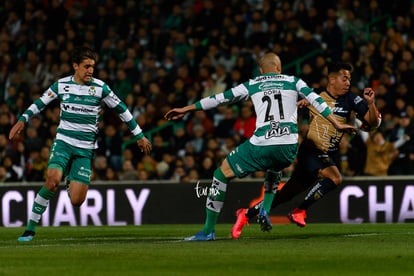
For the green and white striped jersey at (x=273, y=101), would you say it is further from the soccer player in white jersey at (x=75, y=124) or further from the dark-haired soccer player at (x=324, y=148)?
the soccer player in white jersey at (x=75, y=124)

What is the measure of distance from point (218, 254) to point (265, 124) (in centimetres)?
208

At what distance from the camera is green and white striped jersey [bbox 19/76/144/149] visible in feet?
42.6

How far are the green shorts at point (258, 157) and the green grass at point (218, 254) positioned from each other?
835 millimetres

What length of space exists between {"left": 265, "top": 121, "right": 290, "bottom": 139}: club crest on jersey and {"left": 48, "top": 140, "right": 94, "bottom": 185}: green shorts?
97.8 inches

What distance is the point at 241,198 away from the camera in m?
18.9

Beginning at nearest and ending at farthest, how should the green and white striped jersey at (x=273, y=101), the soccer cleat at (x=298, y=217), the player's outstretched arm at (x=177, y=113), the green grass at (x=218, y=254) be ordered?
the green grass at (x=218, y=254) < the player's outstretched arm at (x=177, y=113) < the green and white striped jersey at (x=273, y=101) < the soccer cleat at (x=298, y=217)

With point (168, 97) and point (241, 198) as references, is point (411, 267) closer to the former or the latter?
point (241, 198)

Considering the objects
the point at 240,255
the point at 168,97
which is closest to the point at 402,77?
the point at 168,97

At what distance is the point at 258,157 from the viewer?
12.1 meters

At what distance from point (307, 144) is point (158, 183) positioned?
5.95m

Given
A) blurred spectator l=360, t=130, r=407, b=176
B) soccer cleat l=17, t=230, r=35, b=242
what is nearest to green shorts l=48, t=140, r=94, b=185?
soccer cleat l=17, t=230, r=35, b=242

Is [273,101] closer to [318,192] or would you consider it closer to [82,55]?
[318,192]

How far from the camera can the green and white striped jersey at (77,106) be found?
42.6 ft

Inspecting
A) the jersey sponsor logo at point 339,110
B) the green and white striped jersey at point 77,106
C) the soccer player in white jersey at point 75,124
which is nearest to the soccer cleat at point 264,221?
the soccer player in white jersey at point 75,124
